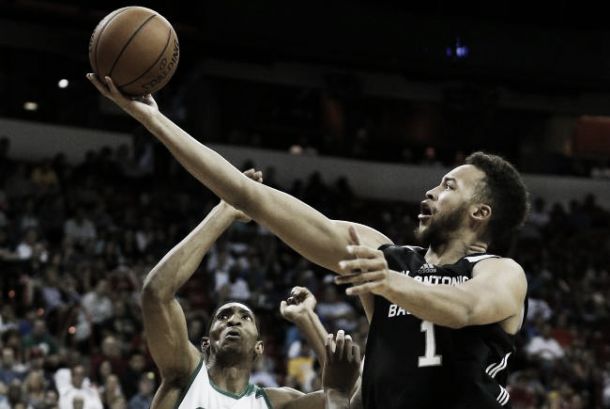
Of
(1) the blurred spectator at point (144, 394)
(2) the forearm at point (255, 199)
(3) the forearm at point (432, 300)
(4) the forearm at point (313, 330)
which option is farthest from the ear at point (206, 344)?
(1) the blurred spectator at point (144, 394)

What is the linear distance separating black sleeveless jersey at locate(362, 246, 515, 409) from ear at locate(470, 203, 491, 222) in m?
0.23

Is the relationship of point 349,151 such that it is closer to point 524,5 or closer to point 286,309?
point 524,5

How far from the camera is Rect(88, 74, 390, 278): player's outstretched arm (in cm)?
293

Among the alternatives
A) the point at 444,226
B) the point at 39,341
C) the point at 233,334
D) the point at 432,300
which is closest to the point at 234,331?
the point at 233,334

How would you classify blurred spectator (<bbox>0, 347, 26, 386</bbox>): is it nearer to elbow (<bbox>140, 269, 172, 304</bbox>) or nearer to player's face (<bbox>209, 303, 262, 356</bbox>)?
player's face (<bbox>209, 303, 262, 356</bbox>)

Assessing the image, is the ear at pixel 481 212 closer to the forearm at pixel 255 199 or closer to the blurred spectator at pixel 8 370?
the forearm at pixel 255 199

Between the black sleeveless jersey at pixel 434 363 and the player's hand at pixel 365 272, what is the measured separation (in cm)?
42

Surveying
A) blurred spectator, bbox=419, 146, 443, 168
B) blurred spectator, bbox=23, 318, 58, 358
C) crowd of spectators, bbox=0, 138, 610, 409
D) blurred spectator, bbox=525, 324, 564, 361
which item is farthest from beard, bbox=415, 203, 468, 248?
blurred spectator, bbox=419, 146, 443, 168

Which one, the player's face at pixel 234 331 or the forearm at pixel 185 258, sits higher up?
the forearm at pixel 185 258

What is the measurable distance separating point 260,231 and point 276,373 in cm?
424

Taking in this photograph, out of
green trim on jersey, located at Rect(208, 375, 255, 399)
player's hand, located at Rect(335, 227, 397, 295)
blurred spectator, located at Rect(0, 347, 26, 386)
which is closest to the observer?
player's hand, located at Rect(335, 227, 397, 295)

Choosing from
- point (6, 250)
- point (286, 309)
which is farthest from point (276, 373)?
point (286, 309)

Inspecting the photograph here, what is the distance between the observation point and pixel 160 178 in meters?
18.3

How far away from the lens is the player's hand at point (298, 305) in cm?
418
